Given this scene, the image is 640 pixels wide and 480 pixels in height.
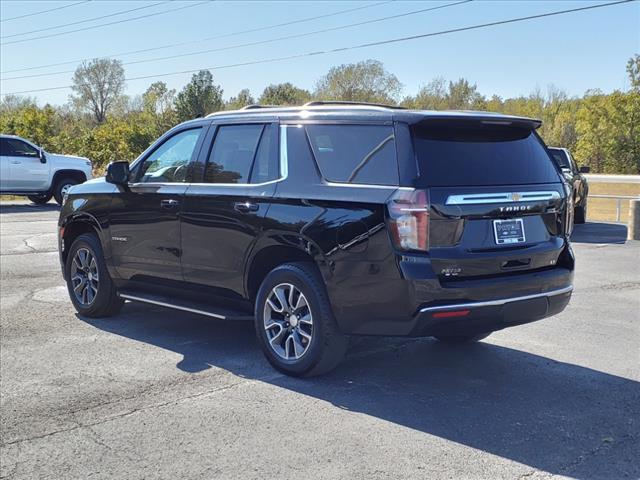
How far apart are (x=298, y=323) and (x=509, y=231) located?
1625 millimetres

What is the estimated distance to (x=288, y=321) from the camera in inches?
208

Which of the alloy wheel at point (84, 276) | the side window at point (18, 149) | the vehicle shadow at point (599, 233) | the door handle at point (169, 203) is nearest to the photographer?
the door handle at point (169, 203)

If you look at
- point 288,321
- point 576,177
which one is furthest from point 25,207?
point 288,321

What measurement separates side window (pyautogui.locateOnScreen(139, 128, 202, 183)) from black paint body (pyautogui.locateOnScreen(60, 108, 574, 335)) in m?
0.10

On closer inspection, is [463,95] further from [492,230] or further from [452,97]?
[492,230]

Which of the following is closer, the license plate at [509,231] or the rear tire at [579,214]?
the license plate at [509,231]

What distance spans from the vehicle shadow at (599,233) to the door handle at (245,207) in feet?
33.1

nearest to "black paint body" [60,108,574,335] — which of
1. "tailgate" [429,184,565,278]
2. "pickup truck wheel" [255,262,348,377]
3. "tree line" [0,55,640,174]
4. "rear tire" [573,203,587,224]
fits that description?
"tailgate" [429,184,565,278]

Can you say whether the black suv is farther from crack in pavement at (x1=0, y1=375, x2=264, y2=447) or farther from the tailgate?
crack in pavement at (x1=0, y1=375, x2=264, y2=447)

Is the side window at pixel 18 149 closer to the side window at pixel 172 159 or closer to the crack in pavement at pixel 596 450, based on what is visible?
the side window at pixel 172 159

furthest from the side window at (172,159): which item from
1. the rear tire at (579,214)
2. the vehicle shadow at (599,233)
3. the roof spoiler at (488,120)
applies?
the rear tire at (579,214)

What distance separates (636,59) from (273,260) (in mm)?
55790

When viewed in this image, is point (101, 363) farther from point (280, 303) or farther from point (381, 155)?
point (381, 155)

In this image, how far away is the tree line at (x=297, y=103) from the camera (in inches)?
1882
